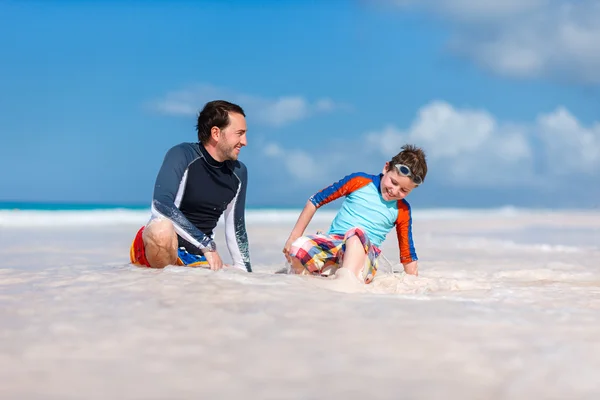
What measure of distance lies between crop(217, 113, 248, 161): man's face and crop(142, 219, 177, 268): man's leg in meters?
0.73

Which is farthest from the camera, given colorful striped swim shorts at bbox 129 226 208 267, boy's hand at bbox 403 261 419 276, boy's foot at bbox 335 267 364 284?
boy's hand at bbox 403 261 419 276

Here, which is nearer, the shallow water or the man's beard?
the shallow water

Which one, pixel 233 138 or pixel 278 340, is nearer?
pixel 278 340

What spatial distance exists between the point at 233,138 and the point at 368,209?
1.23 meters

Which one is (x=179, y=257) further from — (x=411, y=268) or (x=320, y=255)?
(x=411, y=268)

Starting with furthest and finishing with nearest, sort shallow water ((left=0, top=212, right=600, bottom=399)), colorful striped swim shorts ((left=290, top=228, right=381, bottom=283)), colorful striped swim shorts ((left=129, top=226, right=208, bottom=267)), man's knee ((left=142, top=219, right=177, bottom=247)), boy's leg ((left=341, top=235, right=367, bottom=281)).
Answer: colorful striped swim shorts ((left=129, top=226, right=208, bottom=267)), colorful striped swim shorts ((left=290, top=228, right=381, bottom=283)), man's knee ((left=142, top=219, right=177, bottom=247)), boy's leg ((left=341, top=235, right=367, bottom=281)), shallow water ((left=0, top=212, right=600, bottom=399))

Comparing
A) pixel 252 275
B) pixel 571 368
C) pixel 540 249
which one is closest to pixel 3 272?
pixel 252 275

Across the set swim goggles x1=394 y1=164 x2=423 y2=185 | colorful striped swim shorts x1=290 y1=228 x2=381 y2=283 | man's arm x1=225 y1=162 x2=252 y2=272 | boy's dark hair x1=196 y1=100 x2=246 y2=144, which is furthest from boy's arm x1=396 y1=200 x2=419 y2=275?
boy's dark hair x1=196 y1=100 x2=246 y2=144

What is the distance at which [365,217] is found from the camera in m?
4.63

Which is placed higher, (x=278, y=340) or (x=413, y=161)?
(x=413, y=161)

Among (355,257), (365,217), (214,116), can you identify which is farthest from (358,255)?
(214,116)

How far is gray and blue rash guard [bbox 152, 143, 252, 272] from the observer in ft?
13.8

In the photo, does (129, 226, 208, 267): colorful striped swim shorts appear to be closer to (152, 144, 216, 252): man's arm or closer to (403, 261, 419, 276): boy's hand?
(152, 144, 216, 252): man's arm

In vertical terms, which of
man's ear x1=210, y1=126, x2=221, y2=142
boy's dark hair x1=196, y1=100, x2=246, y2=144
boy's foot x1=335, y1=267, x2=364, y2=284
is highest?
boy's dark hair x1=196, y1=100, x2=246, y2=144
